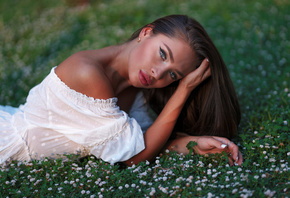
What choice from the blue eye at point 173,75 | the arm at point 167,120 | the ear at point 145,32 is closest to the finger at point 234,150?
the arm at point 167,120

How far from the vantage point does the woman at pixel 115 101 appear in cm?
372

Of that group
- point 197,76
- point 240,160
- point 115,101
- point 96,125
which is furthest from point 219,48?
point 96,125

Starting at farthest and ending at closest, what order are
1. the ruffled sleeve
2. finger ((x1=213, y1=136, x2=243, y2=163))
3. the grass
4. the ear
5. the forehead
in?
the ear
the ruffled sleeve
the forehead
finger ((x1=213, y1=136, x2=243, y2=163))
the grass

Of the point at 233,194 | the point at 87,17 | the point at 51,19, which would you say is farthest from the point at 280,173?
the point at 51,19

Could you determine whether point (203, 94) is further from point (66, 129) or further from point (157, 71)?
point (66, 129)

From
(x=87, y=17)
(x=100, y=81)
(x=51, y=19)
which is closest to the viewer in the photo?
(x=100, y=81)

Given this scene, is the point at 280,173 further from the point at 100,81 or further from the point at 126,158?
the point at 100,81

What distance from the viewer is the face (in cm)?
368

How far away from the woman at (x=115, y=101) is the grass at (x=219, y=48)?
0.18 meters

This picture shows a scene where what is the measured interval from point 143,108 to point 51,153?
4.75 feet

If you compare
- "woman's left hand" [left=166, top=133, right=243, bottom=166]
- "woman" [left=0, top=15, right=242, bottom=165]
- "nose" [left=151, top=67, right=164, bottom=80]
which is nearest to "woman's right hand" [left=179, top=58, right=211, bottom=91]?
"woman" [left=0, top=15, right=242, bottom=165]

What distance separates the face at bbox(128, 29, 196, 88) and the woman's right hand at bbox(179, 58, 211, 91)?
0.06 metres

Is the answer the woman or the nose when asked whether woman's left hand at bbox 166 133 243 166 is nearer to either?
the woman

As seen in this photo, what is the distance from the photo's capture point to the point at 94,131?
3.80 metres
